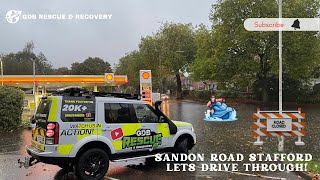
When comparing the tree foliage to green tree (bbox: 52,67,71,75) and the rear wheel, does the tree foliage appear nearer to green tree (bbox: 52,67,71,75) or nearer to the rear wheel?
the rear wheel

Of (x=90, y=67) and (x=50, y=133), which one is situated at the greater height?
(x=90, y=67)

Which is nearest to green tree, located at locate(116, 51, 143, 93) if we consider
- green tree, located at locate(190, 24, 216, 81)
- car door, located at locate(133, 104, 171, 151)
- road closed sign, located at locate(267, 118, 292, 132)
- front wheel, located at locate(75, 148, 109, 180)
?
green tree, located at locate(190, 24, 216, 81)

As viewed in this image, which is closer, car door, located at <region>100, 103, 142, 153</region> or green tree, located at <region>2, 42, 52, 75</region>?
car door, located at <region>100, 103, 142, 153</region>

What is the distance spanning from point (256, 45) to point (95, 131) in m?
29.9

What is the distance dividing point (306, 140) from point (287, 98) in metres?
28.3

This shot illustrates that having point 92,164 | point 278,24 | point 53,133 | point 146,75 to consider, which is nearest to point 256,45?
point 146,75

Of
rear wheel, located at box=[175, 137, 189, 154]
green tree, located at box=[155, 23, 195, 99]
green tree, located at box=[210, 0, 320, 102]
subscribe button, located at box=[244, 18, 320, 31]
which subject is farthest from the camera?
green tree, located at box=[155, 23, 195, 99]

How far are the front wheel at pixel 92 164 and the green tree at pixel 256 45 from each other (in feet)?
92.7

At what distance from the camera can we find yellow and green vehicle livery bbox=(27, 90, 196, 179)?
749 centimetres

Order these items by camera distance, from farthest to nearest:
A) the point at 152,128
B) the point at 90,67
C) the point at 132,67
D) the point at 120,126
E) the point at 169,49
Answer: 1. the point at 90,67
2. the point at 132,67
3. the point at 169,49
4. the point at 152,128
5. the point at 120,126

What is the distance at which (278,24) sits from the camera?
39.5 ft

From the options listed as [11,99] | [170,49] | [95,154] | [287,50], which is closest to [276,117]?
[95,154]

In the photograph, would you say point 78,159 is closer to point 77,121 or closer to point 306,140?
point 77,121

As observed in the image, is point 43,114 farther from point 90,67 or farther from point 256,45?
point 90,67
